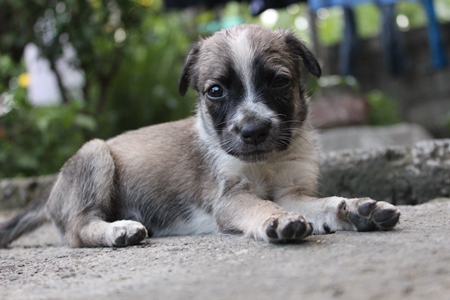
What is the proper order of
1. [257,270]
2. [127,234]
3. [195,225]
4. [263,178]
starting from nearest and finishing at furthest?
[257,270] → [127,234] → [263,178] → [195,225]

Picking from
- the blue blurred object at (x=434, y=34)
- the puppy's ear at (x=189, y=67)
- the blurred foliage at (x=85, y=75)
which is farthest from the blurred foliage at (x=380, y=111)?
the puppy's ear at (x=189, y=67)

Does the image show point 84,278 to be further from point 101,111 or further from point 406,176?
point 101,111

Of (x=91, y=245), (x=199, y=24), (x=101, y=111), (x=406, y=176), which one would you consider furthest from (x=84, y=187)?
(x=199, y=24)

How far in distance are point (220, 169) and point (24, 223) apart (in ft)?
6.01

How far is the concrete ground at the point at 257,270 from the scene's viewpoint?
222cm

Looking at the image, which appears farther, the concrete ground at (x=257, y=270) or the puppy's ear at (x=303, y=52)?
the puppy's ear at (x=303, y=52)

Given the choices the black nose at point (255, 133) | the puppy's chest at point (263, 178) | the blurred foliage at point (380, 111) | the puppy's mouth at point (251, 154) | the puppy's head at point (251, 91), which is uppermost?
the puppy's head at point (251, 91)

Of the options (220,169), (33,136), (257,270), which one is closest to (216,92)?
(220,169)

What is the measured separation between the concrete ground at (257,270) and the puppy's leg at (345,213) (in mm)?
98

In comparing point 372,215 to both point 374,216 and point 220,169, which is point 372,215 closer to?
point 374,216

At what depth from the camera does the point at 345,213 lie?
353 centimetres

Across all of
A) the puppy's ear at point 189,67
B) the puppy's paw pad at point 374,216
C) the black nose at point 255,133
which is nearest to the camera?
the puppy's paw pad at point 374,216

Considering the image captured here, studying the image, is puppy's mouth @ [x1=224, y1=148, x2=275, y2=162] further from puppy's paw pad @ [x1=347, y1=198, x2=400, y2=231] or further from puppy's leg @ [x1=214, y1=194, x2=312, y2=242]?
puppy's paw pad @ [x1=347, y1=198, x2=400, y2=231]

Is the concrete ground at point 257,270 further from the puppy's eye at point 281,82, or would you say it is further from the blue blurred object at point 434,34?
the blue blurred object at point 434,34
